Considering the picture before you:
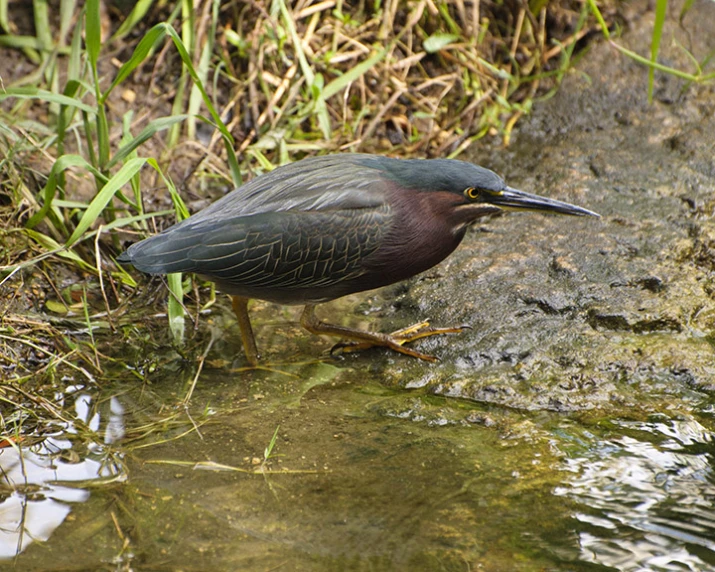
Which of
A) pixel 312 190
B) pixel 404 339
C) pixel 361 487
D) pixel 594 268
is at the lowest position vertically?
pixel 361 487

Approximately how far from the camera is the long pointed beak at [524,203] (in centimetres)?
433

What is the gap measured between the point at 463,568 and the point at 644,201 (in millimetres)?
3067

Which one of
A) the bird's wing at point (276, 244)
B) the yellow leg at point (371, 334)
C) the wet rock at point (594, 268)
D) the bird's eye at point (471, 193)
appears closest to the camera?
the wet rock at point (594, 268)

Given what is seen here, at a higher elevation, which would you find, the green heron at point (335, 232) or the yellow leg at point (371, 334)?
the green heron at point (335, 232)

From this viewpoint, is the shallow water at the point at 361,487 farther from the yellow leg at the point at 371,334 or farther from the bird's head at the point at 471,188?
the bird's head at the point at 471,188

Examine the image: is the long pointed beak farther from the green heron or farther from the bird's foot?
the bird's foot

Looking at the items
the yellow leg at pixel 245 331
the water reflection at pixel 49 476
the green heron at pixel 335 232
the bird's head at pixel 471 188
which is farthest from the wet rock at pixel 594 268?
the water reflection at pixel 49 476

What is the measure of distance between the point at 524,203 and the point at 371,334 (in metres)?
1.02

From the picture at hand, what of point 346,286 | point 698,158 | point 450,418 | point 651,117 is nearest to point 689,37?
point 651,117

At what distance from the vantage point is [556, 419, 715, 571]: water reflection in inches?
116

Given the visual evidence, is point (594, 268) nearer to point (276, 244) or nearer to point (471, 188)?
point (471, 188)

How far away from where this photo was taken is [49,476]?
11.5 ft

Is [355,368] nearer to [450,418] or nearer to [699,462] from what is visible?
[450,418]

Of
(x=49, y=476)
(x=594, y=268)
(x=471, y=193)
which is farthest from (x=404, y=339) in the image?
(x=49, y=476)
